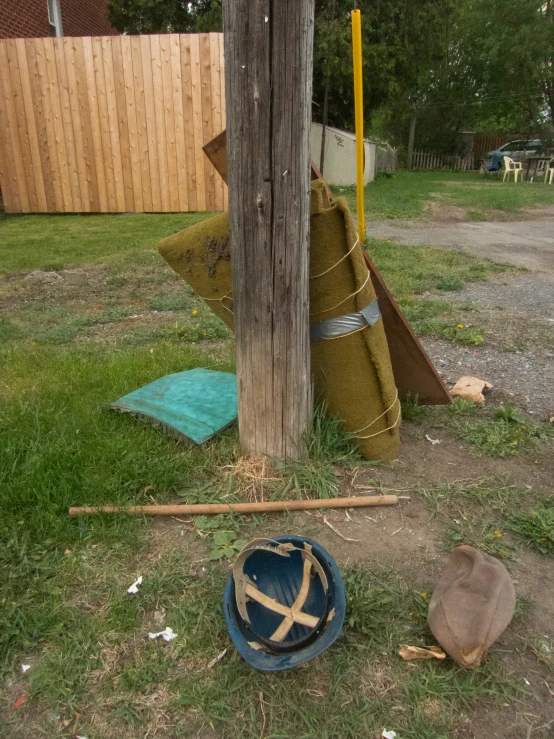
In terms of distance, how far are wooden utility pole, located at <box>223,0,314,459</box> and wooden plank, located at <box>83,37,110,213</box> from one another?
8939mm

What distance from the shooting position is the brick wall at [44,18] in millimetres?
10969

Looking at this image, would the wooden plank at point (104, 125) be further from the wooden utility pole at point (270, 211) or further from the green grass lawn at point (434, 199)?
the wooden utility pole at point (270, 211)

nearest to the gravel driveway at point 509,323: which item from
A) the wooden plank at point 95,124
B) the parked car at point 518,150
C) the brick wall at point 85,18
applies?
the wooden plank at point 95,124

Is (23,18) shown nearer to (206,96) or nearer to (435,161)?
(206,96)

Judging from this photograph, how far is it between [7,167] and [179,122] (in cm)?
332

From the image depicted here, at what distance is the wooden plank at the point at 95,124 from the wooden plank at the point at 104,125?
3 cm

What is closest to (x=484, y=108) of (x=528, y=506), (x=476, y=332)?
(x=476, y=332)

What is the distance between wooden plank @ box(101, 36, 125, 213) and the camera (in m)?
9.66

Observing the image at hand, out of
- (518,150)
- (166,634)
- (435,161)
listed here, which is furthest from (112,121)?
(435,161)

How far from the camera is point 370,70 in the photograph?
52.9ft

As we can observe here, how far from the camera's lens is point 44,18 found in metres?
12.3

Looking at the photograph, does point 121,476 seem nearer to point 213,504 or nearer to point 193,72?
point 213,504

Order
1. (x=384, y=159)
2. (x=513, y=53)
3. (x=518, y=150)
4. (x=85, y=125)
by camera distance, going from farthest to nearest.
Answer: (x=513, y=53) < (x=518, y=150) < (x=384, y=159) < (x=85, y=125)

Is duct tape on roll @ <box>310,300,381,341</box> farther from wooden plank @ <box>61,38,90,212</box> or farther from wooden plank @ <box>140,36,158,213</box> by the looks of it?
wooden plank @ <box>61,38,90,212</box>
